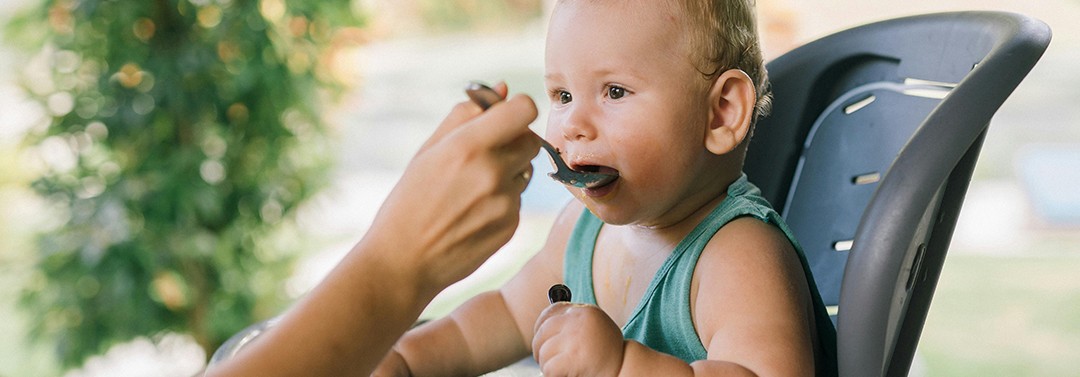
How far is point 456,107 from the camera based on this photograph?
724 millimetres

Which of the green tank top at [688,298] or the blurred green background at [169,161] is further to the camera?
the blurred green background at [169,161]

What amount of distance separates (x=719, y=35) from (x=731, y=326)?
27 cm

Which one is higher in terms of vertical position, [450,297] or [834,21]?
[834,21]

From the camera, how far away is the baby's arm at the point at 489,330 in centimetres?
111

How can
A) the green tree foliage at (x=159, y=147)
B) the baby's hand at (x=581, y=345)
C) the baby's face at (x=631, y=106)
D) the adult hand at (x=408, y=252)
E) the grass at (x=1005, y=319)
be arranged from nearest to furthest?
the adult hand at (x=408, y=252) < the baby's hand at (x=581, y=345) < the baby's face at (x=631, y=106) < the green tree foliage at (x=159, y=147) < the grass at (x=1005, y=319)

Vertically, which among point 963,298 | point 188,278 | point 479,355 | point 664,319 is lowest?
point 963,298

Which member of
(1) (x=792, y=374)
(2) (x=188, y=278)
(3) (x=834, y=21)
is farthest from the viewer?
(3) (x=834, y=21)

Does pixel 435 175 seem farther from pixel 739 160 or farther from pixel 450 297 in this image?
pixel 450 297

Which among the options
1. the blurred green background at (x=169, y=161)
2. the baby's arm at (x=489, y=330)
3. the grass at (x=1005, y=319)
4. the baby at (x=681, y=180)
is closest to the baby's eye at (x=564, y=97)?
the baby at (x=681, y=180)

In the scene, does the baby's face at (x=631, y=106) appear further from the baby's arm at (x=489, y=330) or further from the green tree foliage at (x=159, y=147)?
the green tree foliage at (x=159, y=147)

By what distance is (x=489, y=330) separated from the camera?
116cm

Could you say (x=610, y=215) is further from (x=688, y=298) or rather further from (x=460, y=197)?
(x=460, y=197)

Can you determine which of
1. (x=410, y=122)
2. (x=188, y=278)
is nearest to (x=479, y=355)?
(x=188, y=278)

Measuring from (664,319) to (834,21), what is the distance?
4.28 metres
